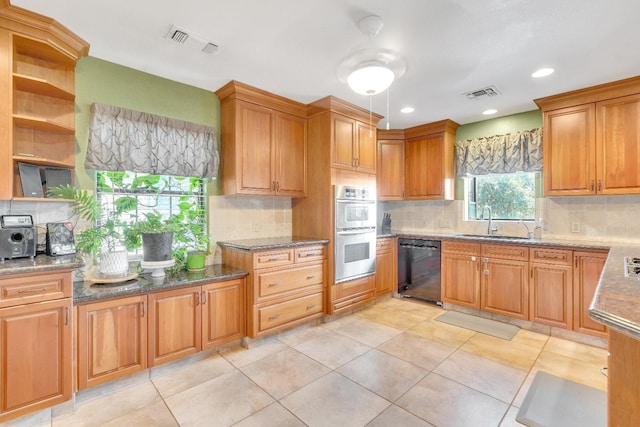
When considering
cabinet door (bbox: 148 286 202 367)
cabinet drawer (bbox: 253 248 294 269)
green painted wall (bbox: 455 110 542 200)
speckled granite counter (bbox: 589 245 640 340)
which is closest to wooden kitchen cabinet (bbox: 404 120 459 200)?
green painted wall (bbox: 455 110 542 200)

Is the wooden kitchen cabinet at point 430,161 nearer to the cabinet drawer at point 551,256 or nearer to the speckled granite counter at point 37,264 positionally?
the cabinet drawer at point 551,256

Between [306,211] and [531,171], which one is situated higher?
[531,171]

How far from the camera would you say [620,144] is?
301cm

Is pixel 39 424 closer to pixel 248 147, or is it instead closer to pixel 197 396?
pixel 197 396

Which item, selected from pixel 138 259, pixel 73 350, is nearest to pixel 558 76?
pixel 138 259

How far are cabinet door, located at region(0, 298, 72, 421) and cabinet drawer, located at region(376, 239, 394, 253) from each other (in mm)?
3352

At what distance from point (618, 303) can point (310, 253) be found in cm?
256

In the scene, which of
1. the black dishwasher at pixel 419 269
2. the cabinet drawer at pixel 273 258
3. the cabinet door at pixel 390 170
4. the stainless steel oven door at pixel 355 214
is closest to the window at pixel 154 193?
the cabinet drawer at pixel 273 258

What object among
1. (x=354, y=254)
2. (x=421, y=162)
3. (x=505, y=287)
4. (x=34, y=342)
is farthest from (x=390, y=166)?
(x=34, y=342)

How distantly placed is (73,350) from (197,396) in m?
0.86

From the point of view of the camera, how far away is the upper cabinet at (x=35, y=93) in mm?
1979

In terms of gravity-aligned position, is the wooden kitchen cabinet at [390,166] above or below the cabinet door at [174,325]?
above

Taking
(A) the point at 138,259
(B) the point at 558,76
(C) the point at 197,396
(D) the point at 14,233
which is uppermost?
(B) the point at 558,76

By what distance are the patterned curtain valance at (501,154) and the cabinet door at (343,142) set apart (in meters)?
1.76
